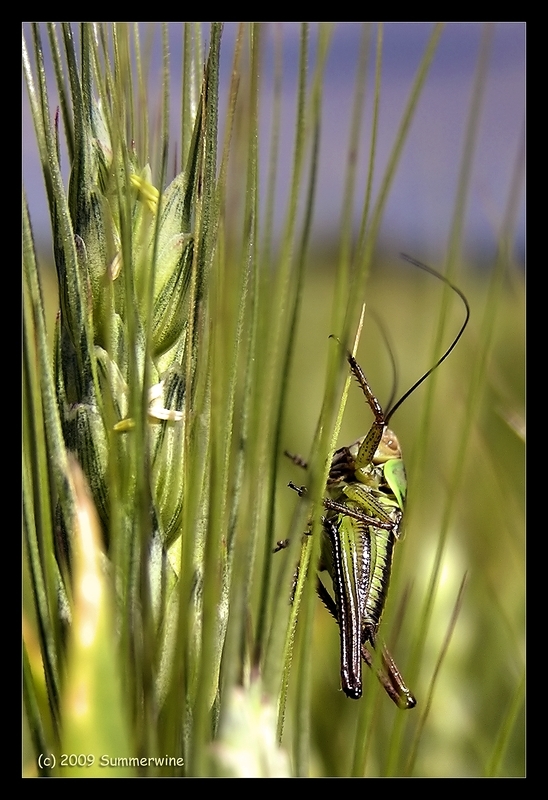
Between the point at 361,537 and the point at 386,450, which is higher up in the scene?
the point at 386,450

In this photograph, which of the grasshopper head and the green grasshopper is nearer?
the green grasshopper

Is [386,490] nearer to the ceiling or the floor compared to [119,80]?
nearer to the floor

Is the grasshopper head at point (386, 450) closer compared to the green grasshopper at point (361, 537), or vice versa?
the green grasshopper at point (361, 537)

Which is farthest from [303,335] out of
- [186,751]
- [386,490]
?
[186,751]

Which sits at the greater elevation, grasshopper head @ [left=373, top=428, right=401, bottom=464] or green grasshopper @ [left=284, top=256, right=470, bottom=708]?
grasshopper head @ [left=373, top=428, right=401, bottom=464]

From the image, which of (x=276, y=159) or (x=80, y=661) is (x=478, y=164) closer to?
(x=276, y=159)
